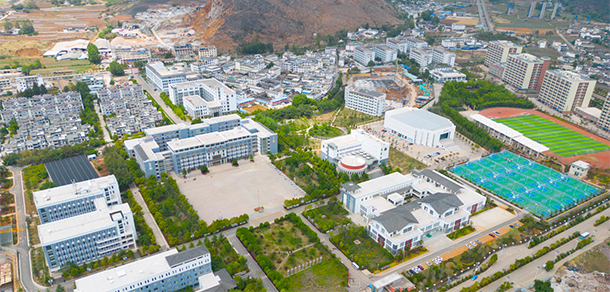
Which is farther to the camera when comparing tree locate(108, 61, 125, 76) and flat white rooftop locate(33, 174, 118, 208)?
tree locate(108, 61, 125, 76)

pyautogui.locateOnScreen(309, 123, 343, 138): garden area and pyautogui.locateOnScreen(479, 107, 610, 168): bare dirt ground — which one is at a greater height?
pyautogui.locateOnScreen(479, 107, 610, 168): bare dirt ground

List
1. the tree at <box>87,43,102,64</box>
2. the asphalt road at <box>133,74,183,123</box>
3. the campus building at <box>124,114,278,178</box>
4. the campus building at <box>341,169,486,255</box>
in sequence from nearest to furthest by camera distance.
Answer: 1. the campus building at <box>341,169,486,255</box>
2. the campus building at <box>124,114,278,178</box>
3. the asphalt road at <box>133,74,183,123</box>
4. the tree at <box>87,43,102,64</box>

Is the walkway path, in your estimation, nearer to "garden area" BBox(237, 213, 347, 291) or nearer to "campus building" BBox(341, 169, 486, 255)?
"garden area" BBox(237, 213, 347, 291)

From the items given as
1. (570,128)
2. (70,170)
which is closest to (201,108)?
(70,170)

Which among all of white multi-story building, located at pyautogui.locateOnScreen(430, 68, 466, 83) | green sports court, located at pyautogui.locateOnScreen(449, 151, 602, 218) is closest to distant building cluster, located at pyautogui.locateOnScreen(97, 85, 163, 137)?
green sports court, located at pyautogui.locateOnScreen(449, 151, 602, 218)

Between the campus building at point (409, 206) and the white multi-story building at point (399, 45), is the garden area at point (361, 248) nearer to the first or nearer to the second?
the campus building at point (409, 206)

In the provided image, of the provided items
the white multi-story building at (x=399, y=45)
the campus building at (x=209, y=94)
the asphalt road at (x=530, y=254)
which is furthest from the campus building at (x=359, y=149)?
the white multi-story building at (x=399, y=45)

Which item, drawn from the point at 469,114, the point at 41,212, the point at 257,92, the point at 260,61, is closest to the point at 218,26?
the point at 260,61
